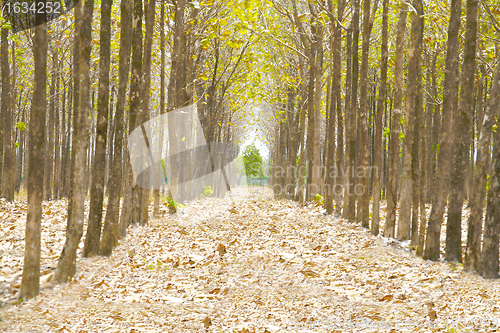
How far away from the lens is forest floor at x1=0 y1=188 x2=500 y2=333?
4.05 metres

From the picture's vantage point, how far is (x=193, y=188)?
18.6m

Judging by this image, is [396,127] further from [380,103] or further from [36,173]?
[36,173]

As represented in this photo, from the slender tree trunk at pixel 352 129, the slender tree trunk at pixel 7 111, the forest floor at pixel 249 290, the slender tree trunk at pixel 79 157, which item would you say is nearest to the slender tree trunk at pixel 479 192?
the forest floor at pixel 249 290

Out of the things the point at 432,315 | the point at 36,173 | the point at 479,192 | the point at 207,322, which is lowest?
the point at 207,322

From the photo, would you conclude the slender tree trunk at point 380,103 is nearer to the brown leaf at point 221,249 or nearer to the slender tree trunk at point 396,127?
the slender tree trunk at point 396,127

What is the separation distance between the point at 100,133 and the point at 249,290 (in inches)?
129

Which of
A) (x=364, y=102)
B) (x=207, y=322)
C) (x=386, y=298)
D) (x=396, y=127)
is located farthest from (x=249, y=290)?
(x=364, y=102)

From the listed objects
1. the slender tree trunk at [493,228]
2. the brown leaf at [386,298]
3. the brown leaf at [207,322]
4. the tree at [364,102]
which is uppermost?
the tree at [364,102]

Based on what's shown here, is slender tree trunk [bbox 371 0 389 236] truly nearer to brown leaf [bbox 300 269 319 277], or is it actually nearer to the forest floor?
the forest floor

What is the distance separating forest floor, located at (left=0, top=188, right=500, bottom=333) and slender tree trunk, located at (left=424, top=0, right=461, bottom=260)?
41 centimetres

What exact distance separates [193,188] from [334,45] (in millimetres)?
9430

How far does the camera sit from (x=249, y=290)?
5191 mm

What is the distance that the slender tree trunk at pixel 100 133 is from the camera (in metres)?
6.16

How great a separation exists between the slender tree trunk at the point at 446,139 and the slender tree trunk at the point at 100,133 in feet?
16.7
